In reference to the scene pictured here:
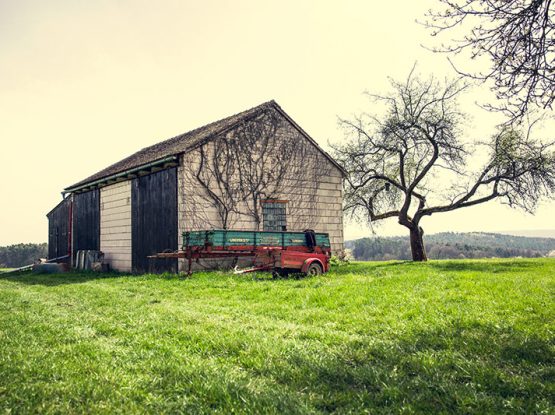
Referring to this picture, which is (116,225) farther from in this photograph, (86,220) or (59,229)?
(59,229)

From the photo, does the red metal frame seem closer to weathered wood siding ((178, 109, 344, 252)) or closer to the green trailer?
the green trailer

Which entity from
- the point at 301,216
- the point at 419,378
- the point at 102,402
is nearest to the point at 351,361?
the point at 419,378

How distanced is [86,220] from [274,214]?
40.3 ft

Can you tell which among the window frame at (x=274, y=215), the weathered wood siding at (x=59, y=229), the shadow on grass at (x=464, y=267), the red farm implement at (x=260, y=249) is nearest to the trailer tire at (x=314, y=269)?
the red farm implement at (x=260, y=249)

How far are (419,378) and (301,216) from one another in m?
16.5

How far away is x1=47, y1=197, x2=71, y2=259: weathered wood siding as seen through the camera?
28.2m

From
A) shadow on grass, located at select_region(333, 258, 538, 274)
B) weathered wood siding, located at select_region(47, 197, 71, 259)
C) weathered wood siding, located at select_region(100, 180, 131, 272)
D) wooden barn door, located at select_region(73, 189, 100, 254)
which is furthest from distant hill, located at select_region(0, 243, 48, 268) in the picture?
shadow on grass, located at select_region(333, 258, 538, 274)

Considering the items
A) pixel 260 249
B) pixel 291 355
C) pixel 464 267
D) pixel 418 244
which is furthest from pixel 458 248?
pixel 291 355

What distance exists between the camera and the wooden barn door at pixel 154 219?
1755cm

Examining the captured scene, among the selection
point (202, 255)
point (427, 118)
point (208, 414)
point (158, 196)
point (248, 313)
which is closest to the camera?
point (208, 414)

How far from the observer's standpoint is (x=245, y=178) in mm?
19047

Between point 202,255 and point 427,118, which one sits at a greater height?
point 427,118

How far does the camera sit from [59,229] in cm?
2992

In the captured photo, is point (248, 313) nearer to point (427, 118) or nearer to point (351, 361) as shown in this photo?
point (351, 361)
